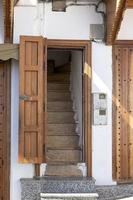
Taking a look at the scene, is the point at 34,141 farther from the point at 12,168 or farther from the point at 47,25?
the point at 47,25

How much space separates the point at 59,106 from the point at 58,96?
0.53m

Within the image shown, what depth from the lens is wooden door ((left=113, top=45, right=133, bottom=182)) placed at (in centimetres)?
784

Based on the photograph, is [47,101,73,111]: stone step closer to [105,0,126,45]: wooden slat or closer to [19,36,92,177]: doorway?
[19,36,92,177]: doorway

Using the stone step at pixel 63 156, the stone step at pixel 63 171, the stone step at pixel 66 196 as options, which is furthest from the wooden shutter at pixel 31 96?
the stone step at pixel 63 156

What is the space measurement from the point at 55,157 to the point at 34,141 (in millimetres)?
1000

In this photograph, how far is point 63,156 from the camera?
820cm

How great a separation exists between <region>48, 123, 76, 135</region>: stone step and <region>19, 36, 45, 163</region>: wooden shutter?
1601mm

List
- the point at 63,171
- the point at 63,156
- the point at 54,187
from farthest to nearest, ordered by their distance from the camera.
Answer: the point at 63,156
the point at 63,171
the point at 54,187

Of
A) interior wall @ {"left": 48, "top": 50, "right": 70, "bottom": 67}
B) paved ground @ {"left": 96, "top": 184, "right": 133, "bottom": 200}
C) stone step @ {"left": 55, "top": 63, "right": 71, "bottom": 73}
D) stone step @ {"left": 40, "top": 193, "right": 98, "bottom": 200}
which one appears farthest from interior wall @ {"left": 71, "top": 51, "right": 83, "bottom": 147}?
interior wall @ {"left": 48, "top": 50, "right": 70, "bottom": 67}

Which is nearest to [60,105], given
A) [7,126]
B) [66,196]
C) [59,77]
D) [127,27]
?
[59,77]

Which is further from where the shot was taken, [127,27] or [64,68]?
[64,68]

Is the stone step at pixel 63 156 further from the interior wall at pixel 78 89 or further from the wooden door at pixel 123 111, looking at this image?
the wooden door at pixel 123 111

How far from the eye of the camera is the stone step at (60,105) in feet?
32.6

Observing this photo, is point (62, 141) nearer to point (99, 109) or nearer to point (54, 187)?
point (99, 109)
